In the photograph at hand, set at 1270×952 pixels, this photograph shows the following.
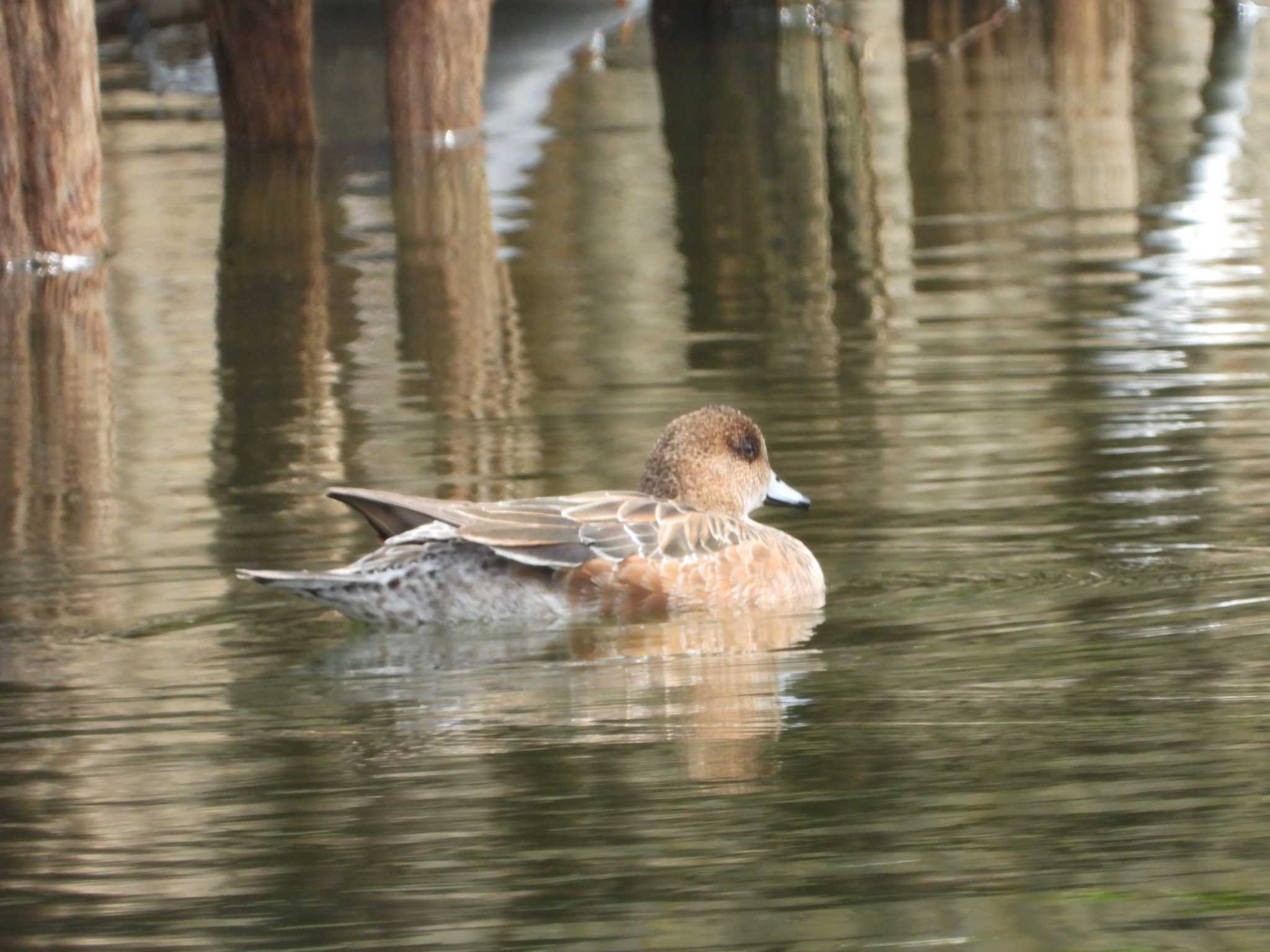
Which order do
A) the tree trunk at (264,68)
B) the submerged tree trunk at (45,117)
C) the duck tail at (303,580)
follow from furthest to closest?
the tree trunk at (264,68)
the submerged tree trunk at (45,117)
the duck tail at (303,580)

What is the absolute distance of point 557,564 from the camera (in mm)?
7336

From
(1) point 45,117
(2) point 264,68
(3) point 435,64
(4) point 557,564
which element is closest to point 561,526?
(4) point 557,564

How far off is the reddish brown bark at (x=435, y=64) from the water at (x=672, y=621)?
18.3 inches

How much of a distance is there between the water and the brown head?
32 centimetres

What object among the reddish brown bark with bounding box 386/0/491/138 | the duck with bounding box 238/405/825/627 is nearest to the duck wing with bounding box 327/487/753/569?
the duck with bounding box 238/405/825/627

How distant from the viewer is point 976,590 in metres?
7.30

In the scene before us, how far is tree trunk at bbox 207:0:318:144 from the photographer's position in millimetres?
18188

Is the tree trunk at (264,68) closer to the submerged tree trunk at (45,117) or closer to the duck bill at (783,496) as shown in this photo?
the submerged tree trunk at (45,117)

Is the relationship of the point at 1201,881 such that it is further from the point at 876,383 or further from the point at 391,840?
the point at 876,383

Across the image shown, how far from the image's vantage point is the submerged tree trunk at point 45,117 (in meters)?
14.1

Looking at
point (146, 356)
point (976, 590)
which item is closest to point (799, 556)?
point (976, 590)

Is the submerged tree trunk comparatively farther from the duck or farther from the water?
the duck

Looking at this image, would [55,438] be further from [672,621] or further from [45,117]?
[45,117]

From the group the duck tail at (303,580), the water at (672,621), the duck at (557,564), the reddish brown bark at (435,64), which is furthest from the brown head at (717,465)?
the reddish brown bark at (435,64)
